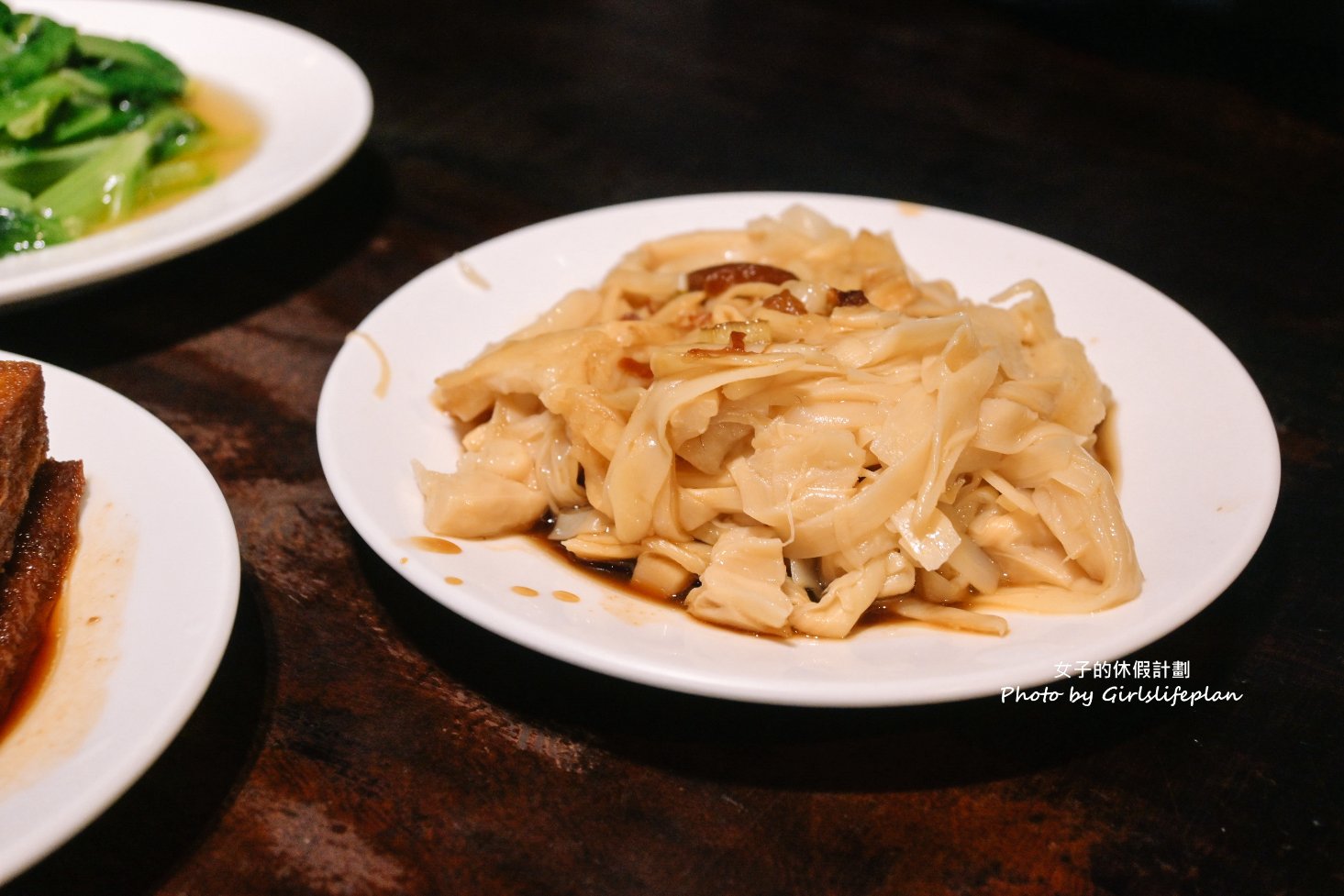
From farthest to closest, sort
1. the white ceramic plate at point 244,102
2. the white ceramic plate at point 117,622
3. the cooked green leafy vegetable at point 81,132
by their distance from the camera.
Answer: the cooked green leafy vegetable at point 81,132 < the white ceramic plate at point 244,102 < the white ceramic plate at point 117,622

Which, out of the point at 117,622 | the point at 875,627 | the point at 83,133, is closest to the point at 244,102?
the point at 83,133

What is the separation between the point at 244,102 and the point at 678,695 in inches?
133

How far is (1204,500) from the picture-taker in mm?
2186

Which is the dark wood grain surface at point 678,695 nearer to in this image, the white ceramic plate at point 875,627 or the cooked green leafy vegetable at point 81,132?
the white ceramic plate at point 875,627

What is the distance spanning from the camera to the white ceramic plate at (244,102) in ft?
9.77

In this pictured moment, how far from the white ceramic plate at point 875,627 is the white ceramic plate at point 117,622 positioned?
282mm

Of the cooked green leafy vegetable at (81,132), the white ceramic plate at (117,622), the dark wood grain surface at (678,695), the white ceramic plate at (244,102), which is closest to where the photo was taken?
the white ceramic plate at (117,622)

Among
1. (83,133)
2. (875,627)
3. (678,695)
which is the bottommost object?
(83,133)

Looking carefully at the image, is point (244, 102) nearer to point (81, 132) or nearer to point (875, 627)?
point (81, 132)

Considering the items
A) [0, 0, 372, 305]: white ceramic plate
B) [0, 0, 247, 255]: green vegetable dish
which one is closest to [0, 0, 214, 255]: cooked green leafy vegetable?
[0, 0, 247, 255]: green vegetable dish

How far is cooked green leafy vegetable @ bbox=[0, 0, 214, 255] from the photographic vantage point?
3467 millimetres

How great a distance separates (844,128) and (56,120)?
3.01 m

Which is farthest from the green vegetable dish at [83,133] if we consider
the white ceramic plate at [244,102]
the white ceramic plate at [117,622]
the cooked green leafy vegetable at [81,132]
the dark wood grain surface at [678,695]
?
the white ceramic plate at [117,622]

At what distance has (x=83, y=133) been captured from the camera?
388 cm
